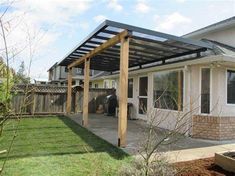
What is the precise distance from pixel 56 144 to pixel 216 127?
5.49 metres

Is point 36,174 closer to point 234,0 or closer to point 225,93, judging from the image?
point 225,93

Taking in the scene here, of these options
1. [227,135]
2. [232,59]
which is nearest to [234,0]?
[232,59]

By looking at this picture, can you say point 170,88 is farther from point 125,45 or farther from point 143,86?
point 125,45

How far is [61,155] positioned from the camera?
6176mm

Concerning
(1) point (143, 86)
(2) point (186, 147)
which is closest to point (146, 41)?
(2) point (186, 147)

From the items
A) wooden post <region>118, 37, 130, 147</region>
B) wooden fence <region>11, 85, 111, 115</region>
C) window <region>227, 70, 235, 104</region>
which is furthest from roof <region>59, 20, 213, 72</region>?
wooden fence <region>11, 85, 111, 115</region>

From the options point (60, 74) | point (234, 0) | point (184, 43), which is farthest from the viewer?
point (60, 74)

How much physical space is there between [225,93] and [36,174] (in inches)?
277

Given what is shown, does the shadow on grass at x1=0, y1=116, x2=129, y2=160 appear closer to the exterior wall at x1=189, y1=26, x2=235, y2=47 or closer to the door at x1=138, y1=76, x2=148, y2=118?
the door at x1=138, y1=76, x2=148, y2=118

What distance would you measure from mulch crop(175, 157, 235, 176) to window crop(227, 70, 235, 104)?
3824 mm

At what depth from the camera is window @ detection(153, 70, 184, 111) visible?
9.96m

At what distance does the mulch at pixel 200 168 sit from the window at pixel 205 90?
3355 millimetres

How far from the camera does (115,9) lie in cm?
728

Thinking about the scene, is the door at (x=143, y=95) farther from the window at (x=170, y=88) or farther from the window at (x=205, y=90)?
the window at (x=205, y=90)
